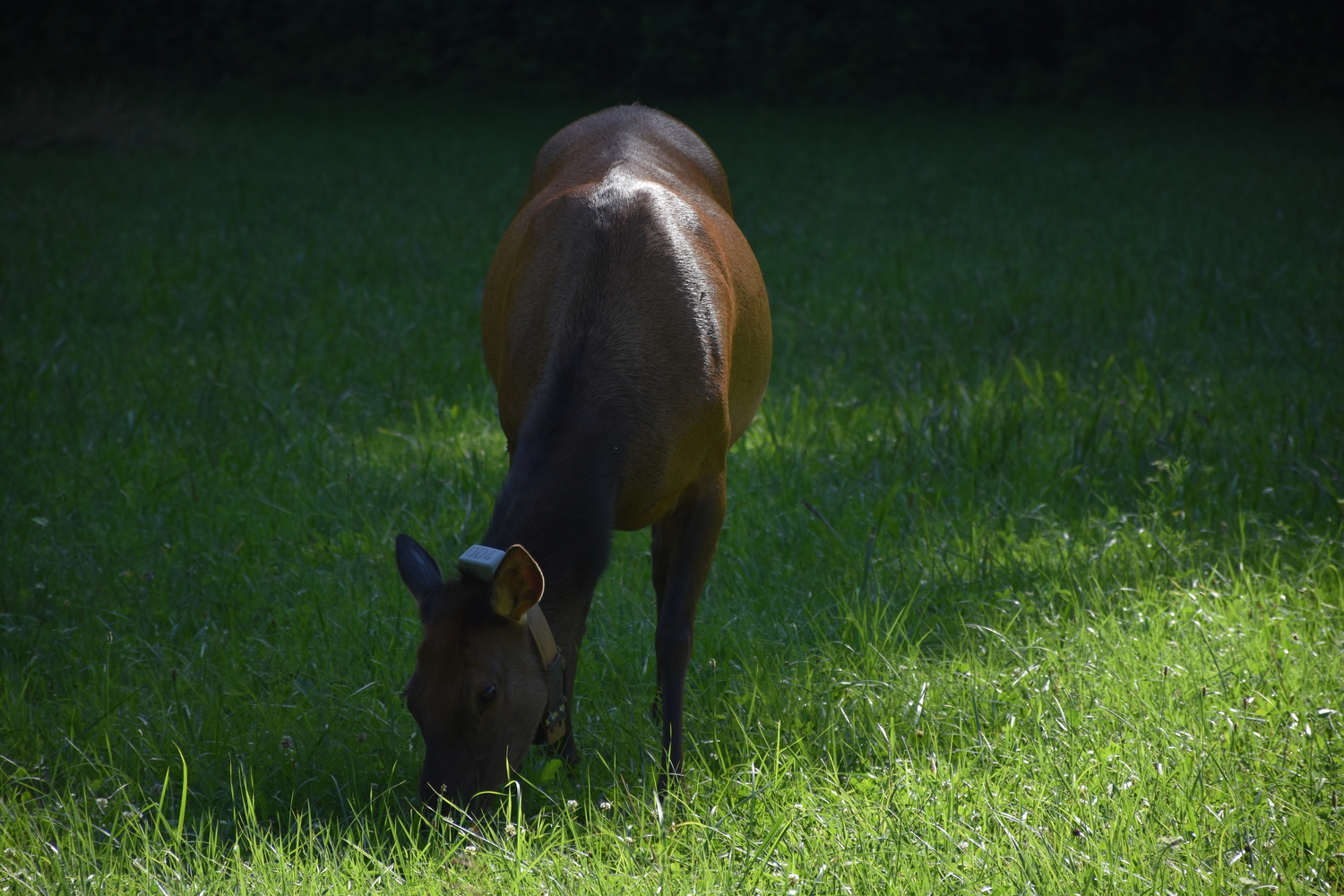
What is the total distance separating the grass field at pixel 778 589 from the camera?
2.51m

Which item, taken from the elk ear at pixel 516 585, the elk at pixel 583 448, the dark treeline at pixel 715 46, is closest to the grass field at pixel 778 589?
the elk at pixel 583 448

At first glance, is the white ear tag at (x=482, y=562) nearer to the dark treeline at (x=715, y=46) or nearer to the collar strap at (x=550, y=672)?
the collar strap at (x=550, y=672)

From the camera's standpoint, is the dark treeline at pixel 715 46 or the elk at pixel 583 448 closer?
the elk at pixel 583 448

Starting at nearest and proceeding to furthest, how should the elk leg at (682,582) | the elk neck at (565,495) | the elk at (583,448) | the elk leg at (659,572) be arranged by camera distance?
the elk at (583,448) < the elk neck at (565,495) < the elk leg at (682,582) < the elk leg at (659,572)

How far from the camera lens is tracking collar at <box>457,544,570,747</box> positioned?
239 centimetres

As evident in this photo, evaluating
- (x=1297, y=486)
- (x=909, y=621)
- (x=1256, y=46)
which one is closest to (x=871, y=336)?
(x=1297, y=486)

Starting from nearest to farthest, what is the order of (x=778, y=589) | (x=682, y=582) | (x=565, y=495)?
(x=565, y=495) < (x=682, y=582) < (x=778, y=589)

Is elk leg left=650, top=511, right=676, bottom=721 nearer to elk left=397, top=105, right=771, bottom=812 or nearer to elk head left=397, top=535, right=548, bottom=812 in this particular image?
elk left=397, top=105, right=771, bottom=812

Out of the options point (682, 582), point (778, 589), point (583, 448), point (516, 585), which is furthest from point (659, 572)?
point (516, 585)

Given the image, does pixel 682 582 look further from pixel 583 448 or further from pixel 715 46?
pixel 715 46

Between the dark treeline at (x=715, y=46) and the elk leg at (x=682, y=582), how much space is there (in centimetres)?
1761

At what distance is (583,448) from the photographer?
8.81 ft

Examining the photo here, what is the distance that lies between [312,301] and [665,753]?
18.2ft

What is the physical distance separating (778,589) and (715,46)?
2096 centimetres
